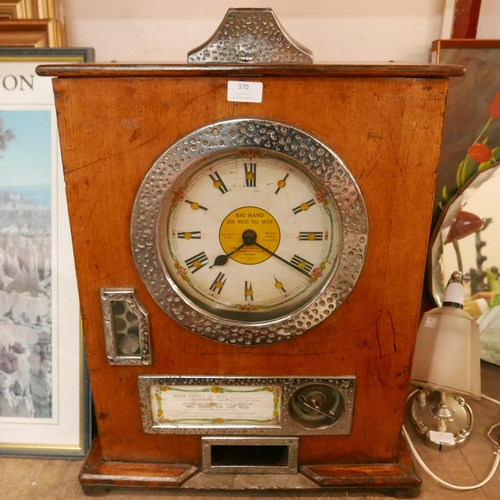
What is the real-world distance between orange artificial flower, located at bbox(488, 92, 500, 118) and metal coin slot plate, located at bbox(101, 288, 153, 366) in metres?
1.03

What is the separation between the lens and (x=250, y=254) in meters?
0.93

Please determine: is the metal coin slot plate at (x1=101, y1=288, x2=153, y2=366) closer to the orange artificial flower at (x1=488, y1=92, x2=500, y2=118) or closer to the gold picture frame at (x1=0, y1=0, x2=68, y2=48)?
the gold picture frame at (x1=0, y1=0, x2=68, y2=48)

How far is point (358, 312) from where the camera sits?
93 centimetres

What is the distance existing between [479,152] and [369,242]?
2.06 feet

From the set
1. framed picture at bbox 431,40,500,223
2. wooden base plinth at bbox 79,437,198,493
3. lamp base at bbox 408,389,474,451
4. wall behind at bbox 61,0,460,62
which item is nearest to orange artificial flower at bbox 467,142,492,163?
framed picture at bbox 431,40,500,223

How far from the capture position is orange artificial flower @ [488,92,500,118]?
125cm

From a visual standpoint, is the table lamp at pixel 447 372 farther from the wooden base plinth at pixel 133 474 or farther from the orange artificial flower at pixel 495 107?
the wooden base plinth at pixel 133 474

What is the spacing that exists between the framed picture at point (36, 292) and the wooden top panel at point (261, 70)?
0.37 metres

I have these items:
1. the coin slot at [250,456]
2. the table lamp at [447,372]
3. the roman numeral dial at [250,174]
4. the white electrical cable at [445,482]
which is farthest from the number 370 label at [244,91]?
the white electrical cable at [445,482]

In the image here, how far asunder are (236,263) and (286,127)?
280 millimetres

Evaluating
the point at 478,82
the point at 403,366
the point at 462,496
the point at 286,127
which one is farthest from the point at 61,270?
the point at 478,82

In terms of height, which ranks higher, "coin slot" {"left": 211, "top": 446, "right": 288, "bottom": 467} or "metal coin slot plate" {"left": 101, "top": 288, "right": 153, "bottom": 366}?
"metal coin slot plate" {"left": 101, "top": 288, "right": 153, "bottom": 366}

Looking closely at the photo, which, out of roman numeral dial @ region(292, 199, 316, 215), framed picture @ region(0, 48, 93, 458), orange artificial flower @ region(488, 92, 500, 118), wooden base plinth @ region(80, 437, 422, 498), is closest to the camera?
roman numeral dial @ region(292, 199, 316, 215)

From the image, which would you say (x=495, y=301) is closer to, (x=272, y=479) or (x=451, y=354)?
(x=451, y=354)
